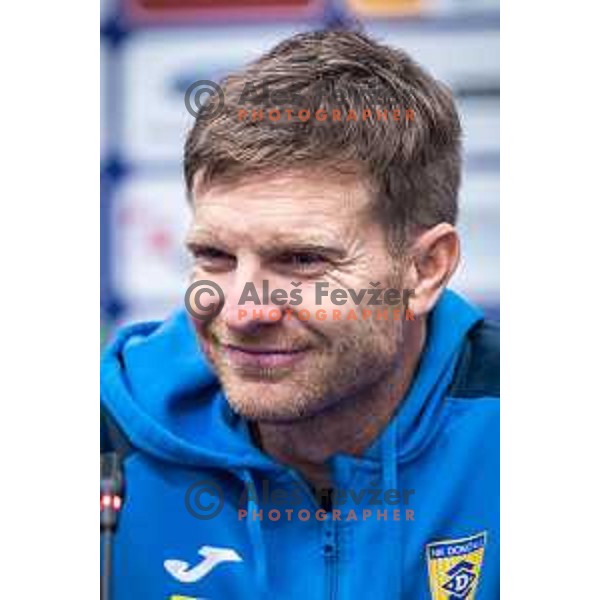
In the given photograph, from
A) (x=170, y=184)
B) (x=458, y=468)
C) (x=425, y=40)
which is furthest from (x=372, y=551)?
(x=425, y=40)

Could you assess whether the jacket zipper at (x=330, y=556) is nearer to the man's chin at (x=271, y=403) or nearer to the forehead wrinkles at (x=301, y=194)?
the man's chin at (x=271, y=403)

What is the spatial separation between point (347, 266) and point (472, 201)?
0.17 meters

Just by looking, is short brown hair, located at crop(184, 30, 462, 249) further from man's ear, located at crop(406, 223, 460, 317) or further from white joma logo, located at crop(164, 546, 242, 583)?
white joma logo, located at crop(164, 546, 242, 583)

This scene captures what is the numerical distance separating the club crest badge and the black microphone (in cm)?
37

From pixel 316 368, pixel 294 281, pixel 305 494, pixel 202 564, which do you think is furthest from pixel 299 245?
pixel 202 564

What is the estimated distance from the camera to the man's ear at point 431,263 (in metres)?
1.40

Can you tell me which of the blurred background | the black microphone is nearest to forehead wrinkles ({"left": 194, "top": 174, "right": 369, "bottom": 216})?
the blurred background

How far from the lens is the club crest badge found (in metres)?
1.42

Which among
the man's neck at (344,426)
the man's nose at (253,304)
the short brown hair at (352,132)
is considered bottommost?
the man's neck at (344,426)

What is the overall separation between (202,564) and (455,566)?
0.97 feet

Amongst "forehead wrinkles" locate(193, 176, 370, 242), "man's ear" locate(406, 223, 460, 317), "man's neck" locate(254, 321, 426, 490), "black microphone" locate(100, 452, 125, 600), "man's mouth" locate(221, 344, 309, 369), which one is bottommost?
"black microphone" locate(100, 452, 125, 600)

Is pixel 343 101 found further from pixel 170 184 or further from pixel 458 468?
pixel 458 468

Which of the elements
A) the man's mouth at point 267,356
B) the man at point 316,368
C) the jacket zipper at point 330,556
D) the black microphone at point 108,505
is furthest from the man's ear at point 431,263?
the black microphone at point 108,505

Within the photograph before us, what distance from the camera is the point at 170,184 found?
4.66 ft
